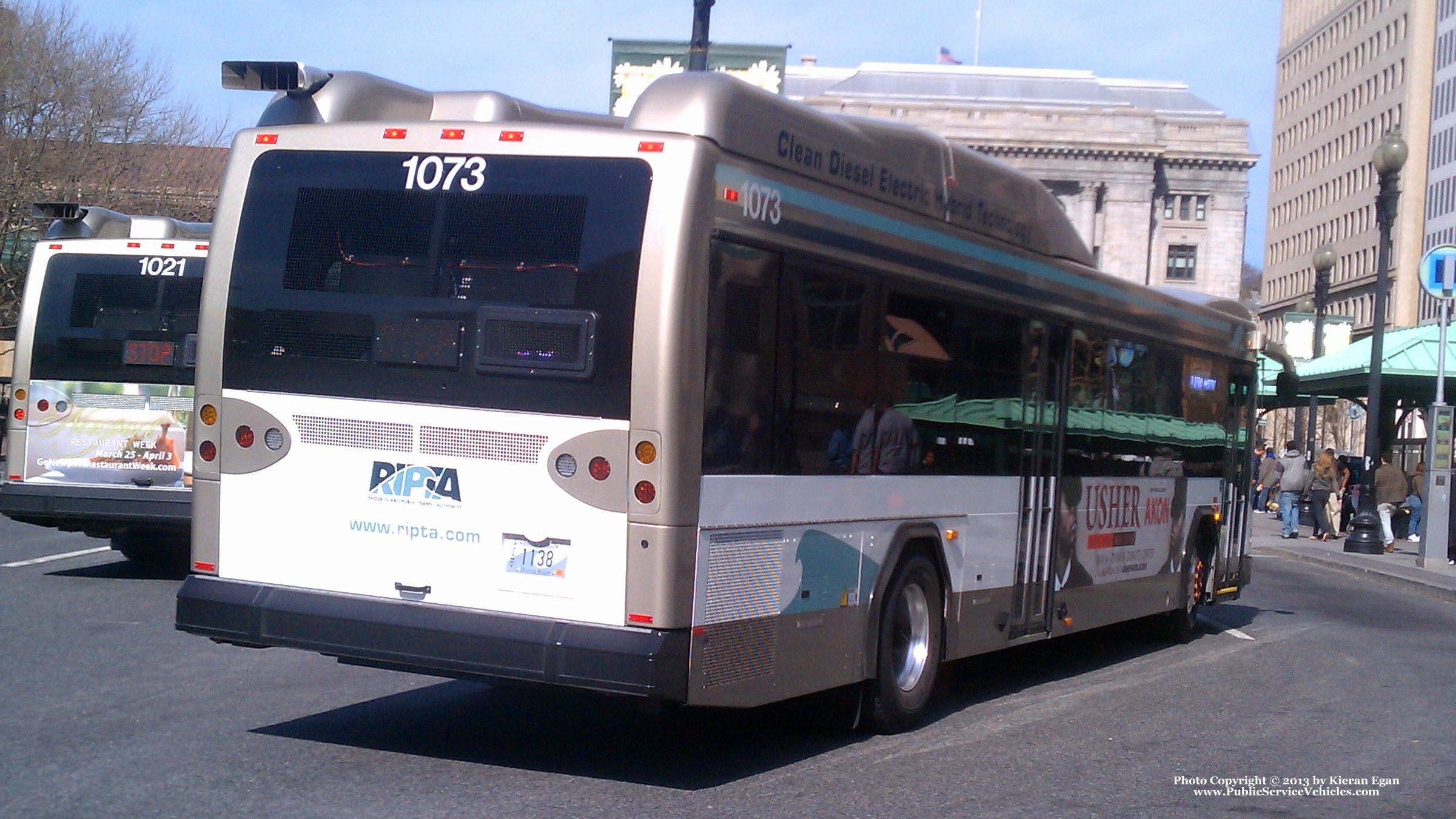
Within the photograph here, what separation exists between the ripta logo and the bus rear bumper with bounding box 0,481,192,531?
20.6 ft

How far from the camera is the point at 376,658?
6621 mm

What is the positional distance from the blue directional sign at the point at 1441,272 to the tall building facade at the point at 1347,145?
2624 inches

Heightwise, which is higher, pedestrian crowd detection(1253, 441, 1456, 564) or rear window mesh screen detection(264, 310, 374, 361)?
rear window mesh screen detection(264, 310, 374, 361)

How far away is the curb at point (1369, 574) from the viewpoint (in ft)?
64.4

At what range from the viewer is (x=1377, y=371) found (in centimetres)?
2644

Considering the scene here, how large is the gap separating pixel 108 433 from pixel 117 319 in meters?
0.98

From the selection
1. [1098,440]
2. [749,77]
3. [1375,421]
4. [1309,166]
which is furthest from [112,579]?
[1309,166]

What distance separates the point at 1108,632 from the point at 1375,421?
14.3 metres

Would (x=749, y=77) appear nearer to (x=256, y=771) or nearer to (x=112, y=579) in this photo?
(x=112, y=579)

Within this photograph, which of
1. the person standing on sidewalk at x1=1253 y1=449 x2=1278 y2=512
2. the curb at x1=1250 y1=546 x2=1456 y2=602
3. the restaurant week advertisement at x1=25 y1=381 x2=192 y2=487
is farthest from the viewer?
the person standing on sidewalk at x1=1253 y1=449 x2=1278 y2=512

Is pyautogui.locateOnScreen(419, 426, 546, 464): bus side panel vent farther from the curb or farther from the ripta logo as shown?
the curb

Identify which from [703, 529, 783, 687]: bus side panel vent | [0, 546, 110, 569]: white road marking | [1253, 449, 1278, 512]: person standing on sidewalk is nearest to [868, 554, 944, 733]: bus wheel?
[703, 529, 783, 687]: bus side panel vent

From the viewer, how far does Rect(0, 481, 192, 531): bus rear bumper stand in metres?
12.4

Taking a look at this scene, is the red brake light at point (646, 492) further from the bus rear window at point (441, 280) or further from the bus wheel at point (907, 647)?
the bus wheel at point (907, 647)
